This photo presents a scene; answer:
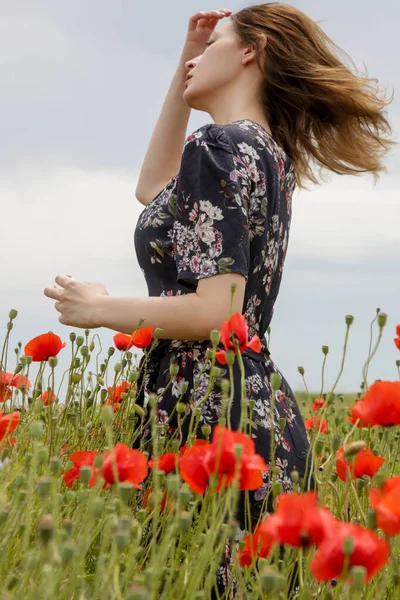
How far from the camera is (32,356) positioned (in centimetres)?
223

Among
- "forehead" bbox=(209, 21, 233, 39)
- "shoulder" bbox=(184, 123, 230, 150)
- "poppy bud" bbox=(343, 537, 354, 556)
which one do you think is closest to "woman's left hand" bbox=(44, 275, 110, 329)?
"shoulder" bbox=(184, 123, 230, 150)

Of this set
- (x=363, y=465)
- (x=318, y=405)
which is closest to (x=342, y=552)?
(x=363, y=465)

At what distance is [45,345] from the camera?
219cm

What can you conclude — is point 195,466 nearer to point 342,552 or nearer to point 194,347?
point 342,552

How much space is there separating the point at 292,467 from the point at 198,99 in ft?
3.59

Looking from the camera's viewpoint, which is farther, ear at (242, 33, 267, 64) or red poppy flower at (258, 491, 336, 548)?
ear at (242, 33, 267, 64)

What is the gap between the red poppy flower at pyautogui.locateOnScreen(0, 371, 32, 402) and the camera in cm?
240

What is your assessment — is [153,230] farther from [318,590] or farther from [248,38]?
[318,590]

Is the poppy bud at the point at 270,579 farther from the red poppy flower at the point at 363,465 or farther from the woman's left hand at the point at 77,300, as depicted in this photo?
the woman's left hand at the point at 77,300

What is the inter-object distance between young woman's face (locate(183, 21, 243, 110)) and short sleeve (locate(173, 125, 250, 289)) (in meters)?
0.37

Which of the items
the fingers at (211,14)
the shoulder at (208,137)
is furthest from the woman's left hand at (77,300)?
the fingers at (211,14)

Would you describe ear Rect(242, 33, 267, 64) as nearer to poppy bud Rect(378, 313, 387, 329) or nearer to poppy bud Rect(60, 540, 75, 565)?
poppy bud Rect(378, 313, 387, 329)

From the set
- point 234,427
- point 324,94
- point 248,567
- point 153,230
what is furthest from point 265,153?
point 248,567

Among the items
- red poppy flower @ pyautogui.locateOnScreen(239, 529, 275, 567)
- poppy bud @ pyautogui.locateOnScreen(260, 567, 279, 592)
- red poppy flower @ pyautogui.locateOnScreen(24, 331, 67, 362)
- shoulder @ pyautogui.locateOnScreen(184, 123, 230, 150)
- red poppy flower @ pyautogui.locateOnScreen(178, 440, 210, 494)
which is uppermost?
shoulder @ pyautogui.locateOnScreen(184, 123, 230, 150)
